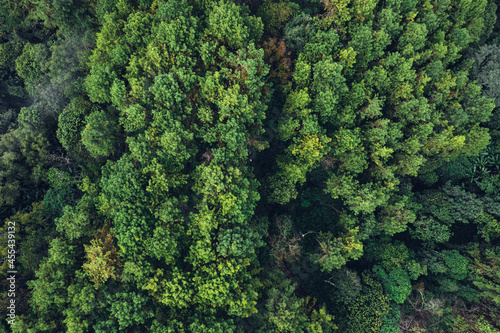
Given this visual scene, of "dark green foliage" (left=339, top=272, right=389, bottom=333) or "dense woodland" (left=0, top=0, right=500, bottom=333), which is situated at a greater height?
"dense woodland" (left=0, top=0, right=500, bottom=333)

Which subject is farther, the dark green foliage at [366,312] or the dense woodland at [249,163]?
the dark green foliage at [366,312]

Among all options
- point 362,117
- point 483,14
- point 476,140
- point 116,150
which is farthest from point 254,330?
point 483,14

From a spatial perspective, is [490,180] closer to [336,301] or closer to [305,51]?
[336,301]

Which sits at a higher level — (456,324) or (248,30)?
(248,30)

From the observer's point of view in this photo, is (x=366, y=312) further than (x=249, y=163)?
No

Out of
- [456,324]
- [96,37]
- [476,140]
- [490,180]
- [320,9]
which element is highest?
[320,9]

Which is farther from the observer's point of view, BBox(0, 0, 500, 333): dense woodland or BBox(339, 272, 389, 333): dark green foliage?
BBox(339, 272, 389, 333): dark green foliage

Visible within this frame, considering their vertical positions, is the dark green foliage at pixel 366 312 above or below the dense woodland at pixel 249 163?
below

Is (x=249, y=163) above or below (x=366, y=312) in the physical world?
above
